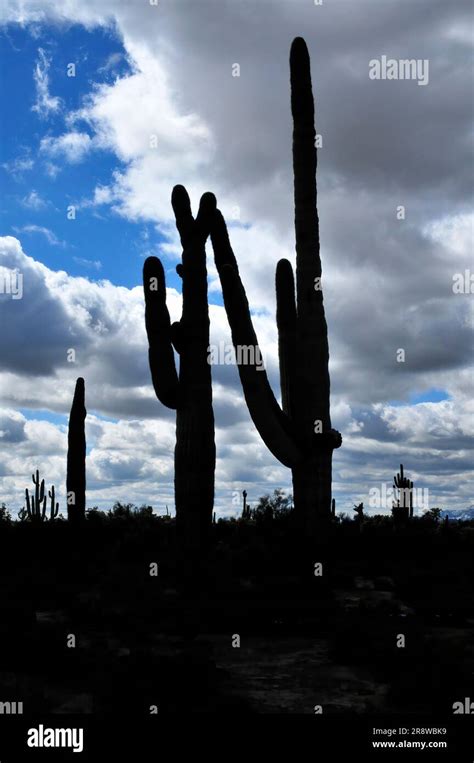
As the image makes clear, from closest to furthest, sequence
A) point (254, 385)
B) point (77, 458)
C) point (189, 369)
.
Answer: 1. point (254, 385)
2. point (189, 369)
3. point (77, 458)

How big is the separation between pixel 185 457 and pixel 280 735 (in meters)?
7.38

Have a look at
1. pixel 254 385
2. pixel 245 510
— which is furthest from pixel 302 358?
pixel 245 510

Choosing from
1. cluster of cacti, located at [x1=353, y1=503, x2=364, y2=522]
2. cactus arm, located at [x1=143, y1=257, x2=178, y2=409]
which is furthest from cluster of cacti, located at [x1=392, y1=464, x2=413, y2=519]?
cactus arm, located at [x1=143, y1=257, x2=178, y2=409]

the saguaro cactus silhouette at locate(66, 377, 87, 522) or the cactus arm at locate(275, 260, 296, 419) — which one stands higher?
the cactus arm at locate(275, 260, 296, 419)

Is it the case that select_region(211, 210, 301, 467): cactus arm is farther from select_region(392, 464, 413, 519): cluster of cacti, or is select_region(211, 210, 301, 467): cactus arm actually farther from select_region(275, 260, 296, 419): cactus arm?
select_region(392, 464, 413, 519): cluster of cacti

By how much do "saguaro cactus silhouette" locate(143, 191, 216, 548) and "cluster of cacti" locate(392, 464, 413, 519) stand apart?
11777 millimetres

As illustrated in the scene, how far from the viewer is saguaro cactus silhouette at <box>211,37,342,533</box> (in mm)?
13164

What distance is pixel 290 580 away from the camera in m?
13.6

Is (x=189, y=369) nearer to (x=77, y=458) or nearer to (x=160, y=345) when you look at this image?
(x=160, y=345)

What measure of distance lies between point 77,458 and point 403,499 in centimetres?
1002

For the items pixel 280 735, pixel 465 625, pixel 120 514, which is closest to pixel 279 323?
pixel 465 625

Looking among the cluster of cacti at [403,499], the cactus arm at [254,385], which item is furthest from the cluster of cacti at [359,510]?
the cactus arm at [254,385]

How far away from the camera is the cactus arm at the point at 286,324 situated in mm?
15352

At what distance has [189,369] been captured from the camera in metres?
14.1
